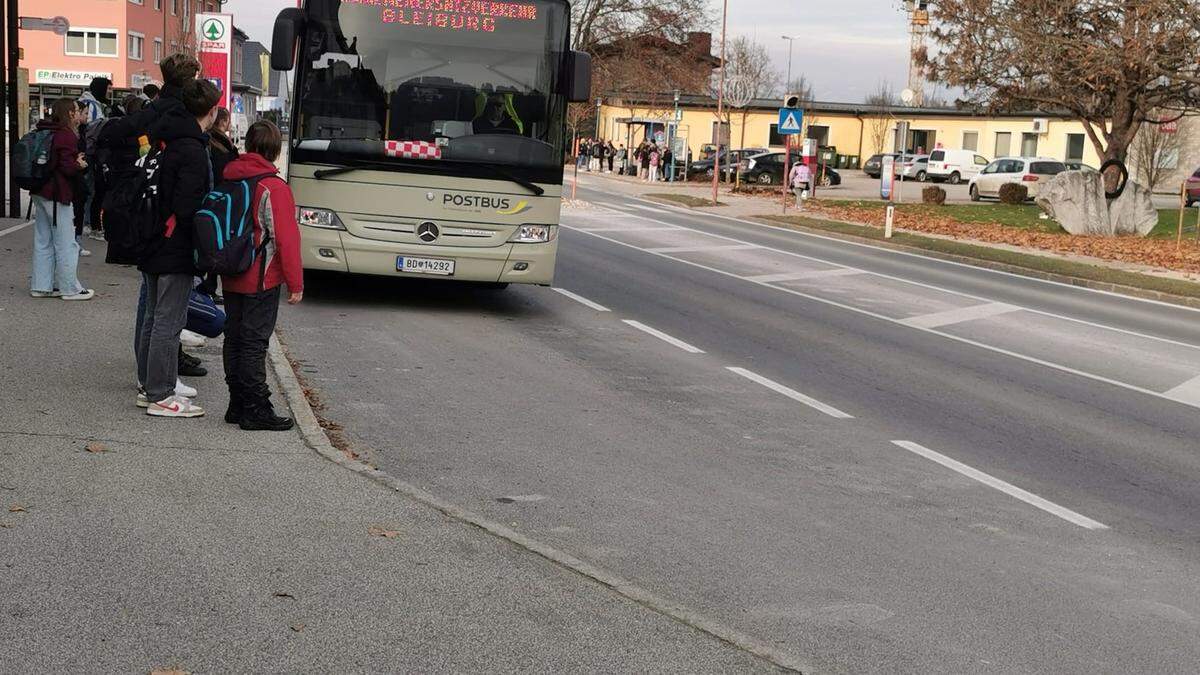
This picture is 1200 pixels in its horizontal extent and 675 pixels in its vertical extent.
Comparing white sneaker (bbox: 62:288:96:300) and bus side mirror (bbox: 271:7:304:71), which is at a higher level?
bus side mirror (bbox: 271:7:304:71)

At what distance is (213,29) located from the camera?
19.8 metres

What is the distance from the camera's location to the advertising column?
778 inches

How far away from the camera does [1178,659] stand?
16.6 ft

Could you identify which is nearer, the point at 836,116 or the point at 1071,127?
the point at 1071,127

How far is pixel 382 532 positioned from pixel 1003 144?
254 ft

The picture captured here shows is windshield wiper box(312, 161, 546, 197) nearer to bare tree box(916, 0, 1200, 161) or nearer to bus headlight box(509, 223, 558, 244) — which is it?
bus headlight box(509, 223, 558, 244)

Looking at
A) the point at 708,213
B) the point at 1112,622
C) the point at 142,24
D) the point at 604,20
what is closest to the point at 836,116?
the point at 604,20

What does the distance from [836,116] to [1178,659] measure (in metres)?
82.7

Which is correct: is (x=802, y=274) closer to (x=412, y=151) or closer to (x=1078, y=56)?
(x=412, y=151)

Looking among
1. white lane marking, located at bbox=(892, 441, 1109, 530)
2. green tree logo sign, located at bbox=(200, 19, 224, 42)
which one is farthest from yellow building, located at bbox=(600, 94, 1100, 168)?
white lane marking, located at bbox=(892, 441, 1109, 530)

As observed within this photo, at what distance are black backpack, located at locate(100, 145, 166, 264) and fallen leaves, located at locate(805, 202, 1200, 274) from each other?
20.3 metres

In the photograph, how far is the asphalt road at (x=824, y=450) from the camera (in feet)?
17.9

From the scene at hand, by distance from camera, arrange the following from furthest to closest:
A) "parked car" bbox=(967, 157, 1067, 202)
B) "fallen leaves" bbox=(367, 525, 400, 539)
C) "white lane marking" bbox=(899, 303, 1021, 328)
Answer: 1. "parked car" bbox=(967, 157, 1067, 202)
2. "white lane marking" bbox=(899, 303, 1021, 328)
3. "fallen leaves" bbox=(367, 525, 400, 539)

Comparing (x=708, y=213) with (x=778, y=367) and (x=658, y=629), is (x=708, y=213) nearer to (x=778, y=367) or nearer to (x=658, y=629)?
(x=778, y=367)
